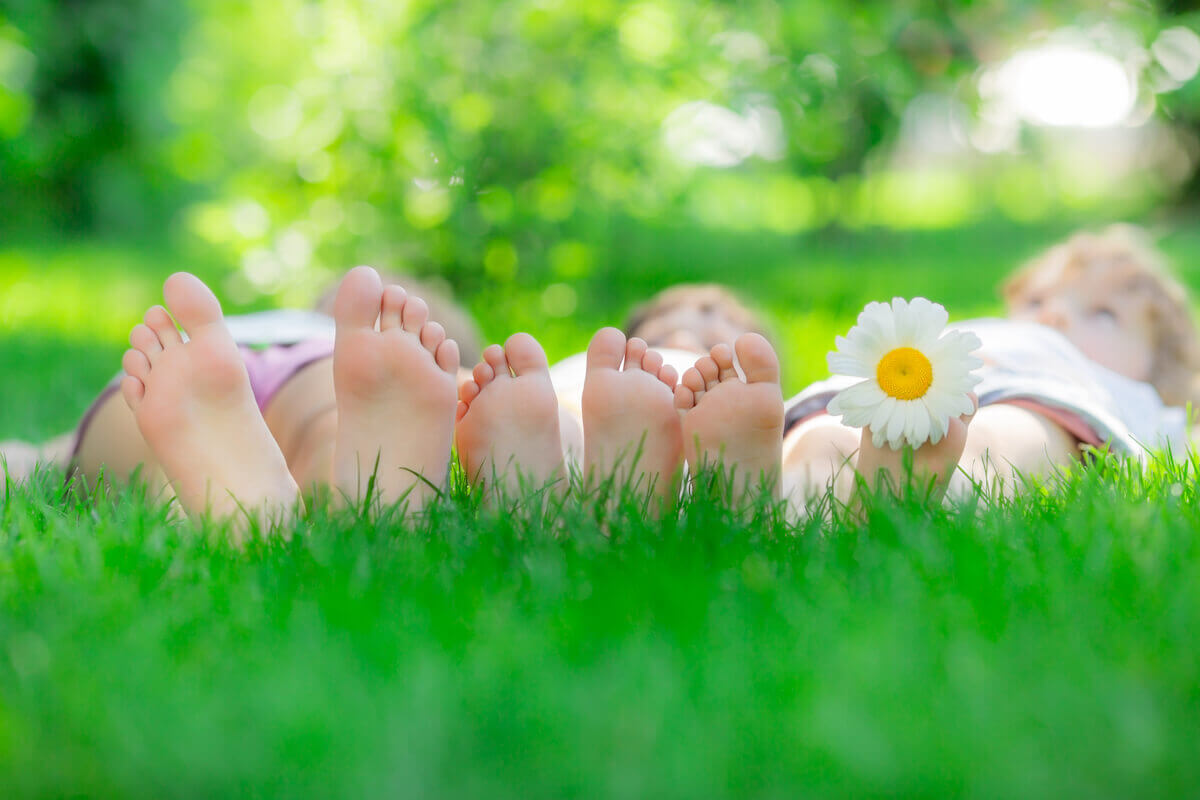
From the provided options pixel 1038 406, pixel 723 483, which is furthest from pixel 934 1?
pixel 723 483

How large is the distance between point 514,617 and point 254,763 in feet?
0.97

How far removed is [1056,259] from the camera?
2572 mm

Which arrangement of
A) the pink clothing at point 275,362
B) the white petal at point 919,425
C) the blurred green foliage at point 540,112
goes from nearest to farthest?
the white petal at point 919,425
the pink clothing at point 275,362
the blurred green foliage at point 540,112

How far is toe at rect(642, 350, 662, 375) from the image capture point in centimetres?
151

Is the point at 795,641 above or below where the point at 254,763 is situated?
above

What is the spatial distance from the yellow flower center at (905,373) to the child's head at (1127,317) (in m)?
1.19

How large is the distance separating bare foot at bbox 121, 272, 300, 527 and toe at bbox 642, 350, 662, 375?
51 centimetres

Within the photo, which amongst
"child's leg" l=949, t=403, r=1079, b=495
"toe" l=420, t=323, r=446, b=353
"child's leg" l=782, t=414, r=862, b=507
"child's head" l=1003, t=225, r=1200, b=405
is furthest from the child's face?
"toe" l=420, t=323, r=446, b=353

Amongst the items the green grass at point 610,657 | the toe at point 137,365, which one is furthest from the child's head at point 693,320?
the toe at point 137,365

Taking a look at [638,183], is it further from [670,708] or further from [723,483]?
[670,708]

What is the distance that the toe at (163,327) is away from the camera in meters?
1.43

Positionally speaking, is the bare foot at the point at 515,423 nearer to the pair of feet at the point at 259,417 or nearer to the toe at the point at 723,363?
the pair of feet at the point at 259,417

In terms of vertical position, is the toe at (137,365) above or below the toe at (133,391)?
above

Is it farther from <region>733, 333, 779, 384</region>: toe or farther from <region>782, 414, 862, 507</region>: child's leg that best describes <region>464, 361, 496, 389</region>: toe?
<region>782, 414, 862, 507</region>: child's leg
